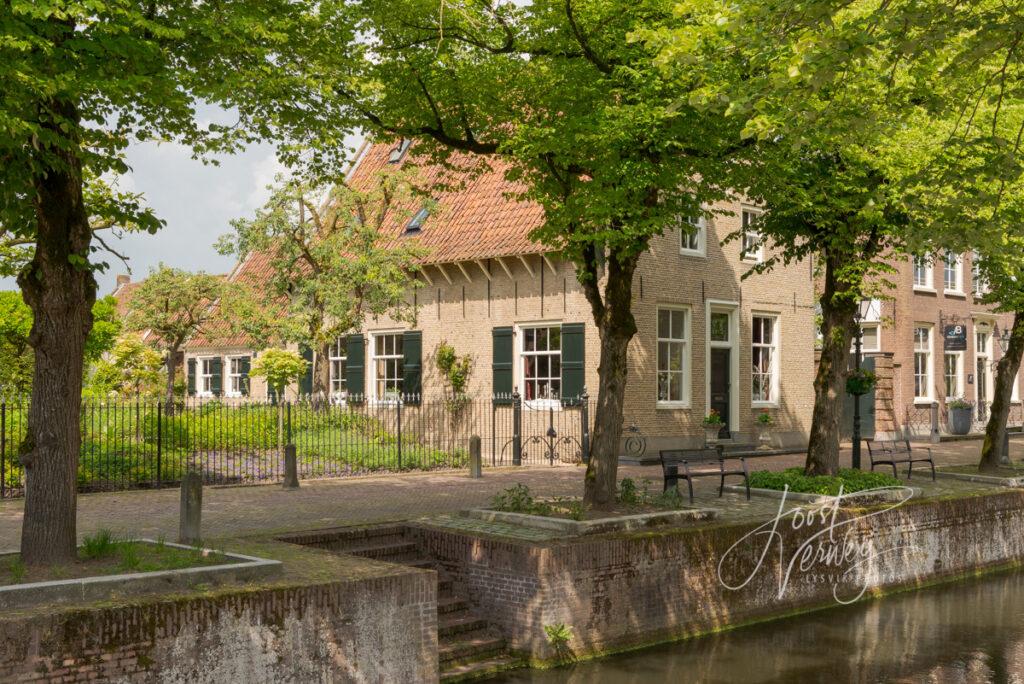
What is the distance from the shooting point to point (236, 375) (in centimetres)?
3138

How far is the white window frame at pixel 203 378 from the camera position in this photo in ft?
106

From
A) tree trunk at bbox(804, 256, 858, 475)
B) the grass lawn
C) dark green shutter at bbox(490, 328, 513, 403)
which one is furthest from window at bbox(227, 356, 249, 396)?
the grass lawn

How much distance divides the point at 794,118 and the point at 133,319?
2075 centimetres

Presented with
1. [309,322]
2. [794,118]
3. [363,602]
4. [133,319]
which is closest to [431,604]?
[363,602]

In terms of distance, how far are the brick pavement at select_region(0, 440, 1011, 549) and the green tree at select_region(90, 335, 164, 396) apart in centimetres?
1115

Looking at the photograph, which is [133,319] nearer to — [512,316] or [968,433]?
[512,316]

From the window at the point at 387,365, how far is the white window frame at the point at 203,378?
7.87m

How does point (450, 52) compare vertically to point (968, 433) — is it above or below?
above

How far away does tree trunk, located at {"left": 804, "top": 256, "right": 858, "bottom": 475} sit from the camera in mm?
15289

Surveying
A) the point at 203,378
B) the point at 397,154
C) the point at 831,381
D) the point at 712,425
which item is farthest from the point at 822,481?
the point at 203,378

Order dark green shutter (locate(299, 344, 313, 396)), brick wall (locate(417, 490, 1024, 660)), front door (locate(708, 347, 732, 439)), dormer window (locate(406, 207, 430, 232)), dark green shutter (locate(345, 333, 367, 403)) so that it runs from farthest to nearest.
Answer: dark green shutter (locate(299, 344, 313, 396)) → dark green shutter (locate(345, 333, 367, 403)) → dormer window (locate(406, 207, 430, 232)) → front door (locate(708, 347, 732, 439)) → brick wall (locate(417, 490, 1024, 660))

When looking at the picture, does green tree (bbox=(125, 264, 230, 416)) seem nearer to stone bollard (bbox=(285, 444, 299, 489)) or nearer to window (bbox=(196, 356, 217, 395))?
window (bbox=(196, 356, 217, 395))

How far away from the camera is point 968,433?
31250 millimetres

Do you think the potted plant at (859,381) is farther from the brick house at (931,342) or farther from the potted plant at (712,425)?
the brick house at (931,342)
